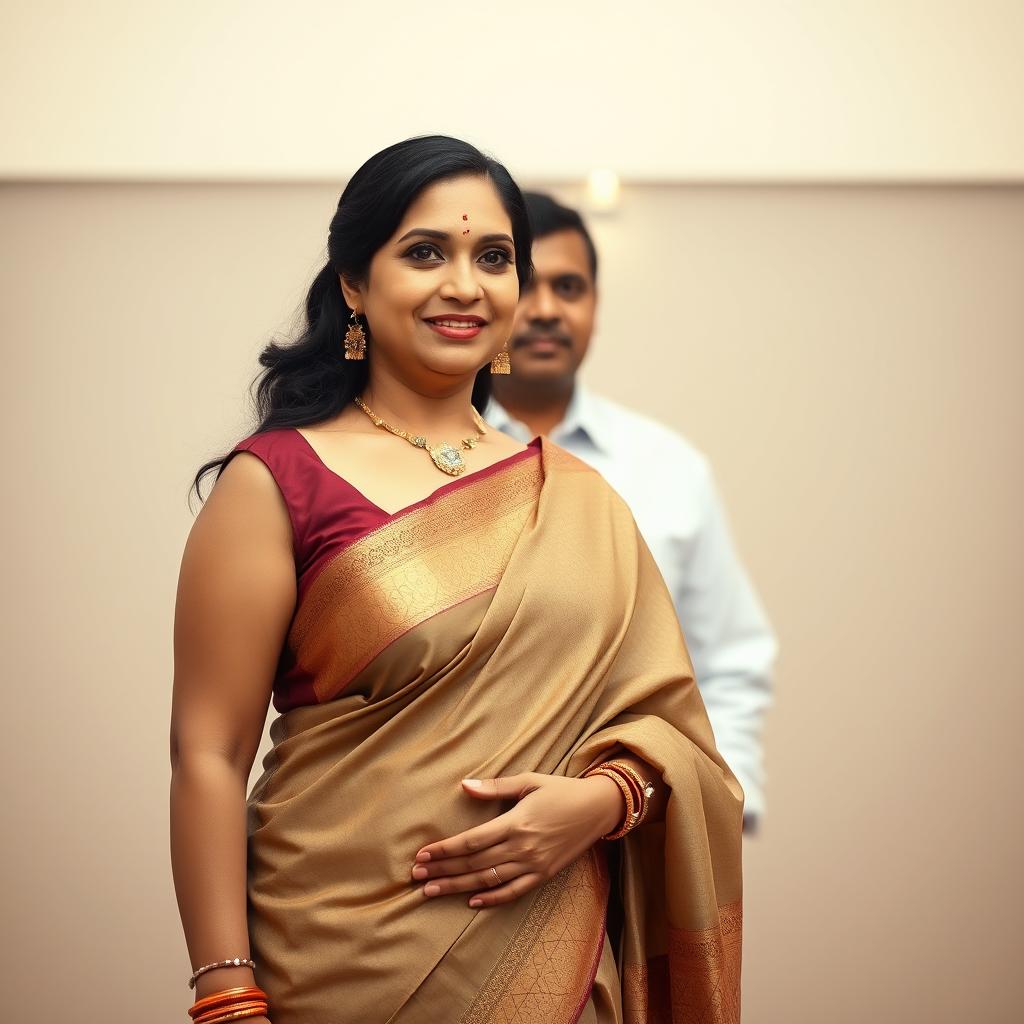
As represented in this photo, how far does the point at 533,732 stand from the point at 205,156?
2.58 m

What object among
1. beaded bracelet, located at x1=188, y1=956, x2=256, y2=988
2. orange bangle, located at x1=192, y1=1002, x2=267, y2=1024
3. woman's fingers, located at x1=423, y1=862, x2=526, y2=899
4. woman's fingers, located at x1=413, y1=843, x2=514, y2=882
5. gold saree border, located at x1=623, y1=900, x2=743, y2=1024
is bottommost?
gold saree border, located at x1=623, y1=900, x2=743, y2=1024

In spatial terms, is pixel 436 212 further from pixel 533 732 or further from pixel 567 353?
pixel 567 353

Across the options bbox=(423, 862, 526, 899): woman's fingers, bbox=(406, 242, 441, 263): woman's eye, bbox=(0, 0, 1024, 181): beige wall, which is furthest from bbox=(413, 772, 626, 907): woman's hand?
bbox=(0, 0, 1024, 181): beige wall

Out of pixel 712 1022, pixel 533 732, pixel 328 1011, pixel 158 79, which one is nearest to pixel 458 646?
pixel 533 732

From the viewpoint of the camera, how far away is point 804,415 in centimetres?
405

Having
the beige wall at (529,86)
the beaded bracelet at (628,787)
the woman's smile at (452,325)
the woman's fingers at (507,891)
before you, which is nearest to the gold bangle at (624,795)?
the beaded bracelet at (628,787)

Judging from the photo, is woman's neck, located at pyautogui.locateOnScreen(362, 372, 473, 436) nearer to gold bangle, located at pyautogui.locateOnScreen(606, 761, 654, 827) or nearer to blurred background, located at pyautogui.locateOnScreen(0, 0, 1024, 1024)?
gold bangle, located at pyautogui.locateOnScreen(606, 761, 654, 827)

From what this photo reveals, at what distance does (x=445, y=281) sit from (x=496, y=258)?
107mm

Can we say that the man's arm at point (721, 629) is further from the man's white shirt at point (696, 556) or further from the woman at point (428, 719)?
the woman at point (428, 719)

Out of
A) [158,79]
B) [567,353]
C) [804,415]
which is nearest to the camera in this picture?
[567,353]

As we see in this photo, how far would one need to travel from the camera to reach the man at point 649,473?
10.1 feet

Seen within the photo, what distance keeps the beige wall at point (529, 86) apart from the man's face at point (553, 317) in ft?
2.82

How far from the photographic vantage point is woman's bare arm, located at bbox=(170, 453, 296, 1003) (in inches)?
68.6

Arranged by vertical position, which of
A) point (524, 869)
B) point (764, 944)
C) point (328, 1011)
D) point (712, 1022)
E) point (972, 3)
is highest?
point (972, 3)
